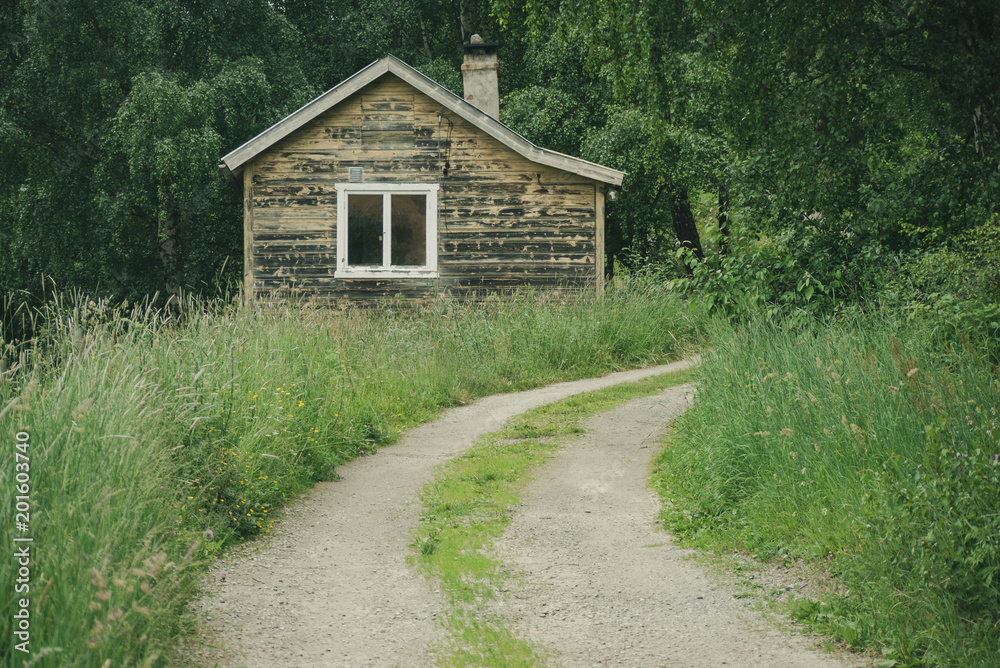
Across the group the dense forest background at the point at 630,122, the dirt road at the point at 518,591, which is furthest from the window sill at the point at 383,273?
the dirt road at the point at 518,591

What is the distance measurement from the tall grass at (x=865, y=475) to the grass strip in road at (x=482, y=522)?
1294 millimetres

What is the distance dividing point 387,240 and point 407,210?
67cm

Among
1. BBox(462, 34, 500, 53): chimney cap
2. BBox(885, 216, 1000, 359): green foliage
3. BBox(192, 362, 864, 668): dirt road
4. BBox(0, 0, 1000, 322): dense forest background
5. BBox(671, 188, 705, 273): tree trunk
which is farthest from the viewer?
BBox(671, 188, 705, 273): tree trunk

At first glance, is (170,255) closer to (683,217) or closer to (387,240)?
(387,240)

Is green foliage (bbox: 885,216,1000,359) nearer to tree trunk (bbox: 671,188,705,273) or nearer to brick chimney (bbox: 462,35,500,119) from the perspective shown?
brick chimney (bbox: 462,35,500,119)

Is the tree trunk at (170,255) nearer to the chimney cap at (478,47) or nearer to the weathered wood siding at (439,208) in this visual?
the weathered wood siding at (439,208)

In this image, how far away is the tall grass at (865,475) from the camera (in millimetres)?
4066

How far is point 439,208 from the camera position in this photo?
16625 millimetres

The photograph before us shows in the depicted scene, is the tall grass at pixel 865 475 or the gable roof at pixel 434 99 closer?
the tall grass at pixel 865 475

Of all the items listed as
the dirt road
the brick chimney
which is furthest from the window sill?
the dirt road

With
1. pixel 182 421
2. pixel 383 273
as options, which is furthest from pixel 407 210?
pixel 182 421

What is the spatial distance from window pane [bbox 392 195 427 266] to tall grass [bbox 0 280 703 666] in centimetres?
303

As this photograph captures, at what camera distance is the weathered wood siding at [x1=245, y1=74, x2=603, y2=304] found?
1652 centimetres

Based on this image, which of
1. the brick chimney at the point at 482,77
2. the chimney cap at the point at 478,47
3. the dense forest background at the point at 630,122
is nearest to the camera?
the dense forest background at the point at 630,122
